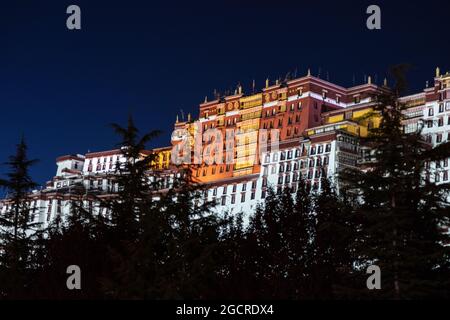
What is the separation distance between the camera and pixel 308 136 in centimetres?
10925

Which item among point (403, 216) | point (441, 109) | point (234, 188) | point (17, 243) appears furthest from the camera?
point (234, 188)

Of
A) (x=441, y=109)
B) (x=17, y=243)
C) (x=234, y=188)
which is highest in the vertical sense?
(x=441, y=109)

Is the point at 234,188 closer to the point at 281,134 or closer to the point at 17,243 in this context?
the point at 281,134

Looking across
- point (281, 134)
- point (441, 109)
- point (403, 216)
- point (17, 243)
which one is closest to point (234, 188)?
point (281, 134)

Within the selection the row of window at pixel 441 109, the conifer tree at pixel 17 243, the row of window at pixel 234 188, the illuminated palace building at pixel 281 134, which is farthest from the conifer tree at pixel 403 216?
the row of window at pixel 234 188

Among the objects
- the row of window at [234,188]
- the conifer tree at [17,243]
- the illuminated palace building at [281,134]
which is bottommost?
the conifer tree at [17,243]

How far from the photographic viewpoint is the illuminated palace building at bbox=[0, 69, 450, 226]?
103 metres

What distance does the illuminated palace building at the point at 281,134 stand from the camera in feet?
338

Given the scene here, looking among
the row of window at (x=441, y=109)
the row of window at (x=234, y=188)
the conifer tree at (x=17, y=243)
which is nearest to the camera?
the conifer tree at (x=17, y=243)

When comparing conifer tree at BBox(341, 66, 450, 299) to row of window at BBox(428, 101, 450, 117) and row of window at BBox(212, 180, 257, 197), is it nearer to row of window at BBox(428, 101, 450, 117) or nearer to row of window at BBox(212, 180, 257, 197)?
row of window at BBox(428, 101, 450, 117)

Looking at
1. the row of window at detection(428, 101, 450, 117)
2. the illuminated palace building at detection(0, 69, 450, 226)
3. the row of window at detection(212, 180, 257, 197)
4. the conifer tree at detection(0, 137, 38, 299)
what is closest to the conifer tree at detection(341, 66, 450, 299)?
the conifer tree at detection(0, 137, 38, 299)

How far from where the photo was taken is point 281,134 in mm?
120938

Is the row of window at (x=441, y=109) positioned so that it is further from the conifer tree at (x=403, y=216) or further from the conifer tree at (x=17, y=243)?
the conifer tree at (x=403, y=216)

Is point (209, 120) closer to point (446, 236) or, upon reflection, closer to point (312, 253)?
point (312, 253)
